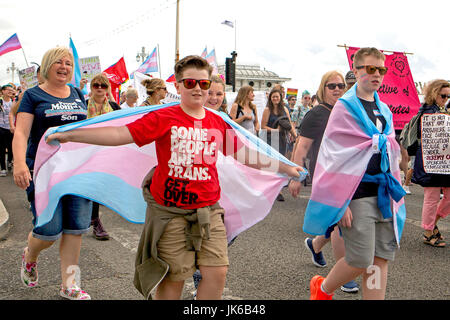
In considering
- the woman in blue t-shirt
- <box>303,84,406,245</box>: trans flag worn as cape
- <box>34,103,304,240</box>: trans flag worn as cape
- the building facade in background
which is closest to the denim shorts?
the woman in blue t-shirt

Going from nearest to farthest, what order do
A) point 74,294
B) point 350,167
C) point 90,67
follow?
1. point 350,167
2. point 74,294
3. point 90,67

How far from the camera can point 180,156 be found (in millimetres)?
2525

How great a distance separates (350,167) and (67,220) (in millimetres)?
2168

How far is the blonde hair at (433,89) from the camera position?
17.3 ft

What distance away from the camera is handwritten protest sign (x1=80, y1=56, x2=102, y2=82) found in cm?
1235

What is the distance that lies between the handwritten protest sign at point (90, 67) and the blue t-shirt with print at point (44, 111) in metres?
9.37

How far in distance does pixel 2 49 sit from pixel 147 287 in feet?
43.5

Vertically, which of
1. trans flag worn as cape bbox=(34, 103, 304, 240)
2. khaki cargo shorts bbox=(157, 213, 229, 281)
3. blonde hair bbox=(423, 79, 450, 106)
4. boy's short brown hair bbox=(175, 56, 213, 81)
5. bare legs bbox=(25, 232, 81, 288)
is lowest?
bare legs bbox=(25, 232, 81, 288)

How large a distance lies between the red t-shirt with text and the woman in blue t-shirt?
1.10 m

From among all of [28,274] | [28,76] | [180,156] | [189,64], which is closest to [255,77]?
[28,76]

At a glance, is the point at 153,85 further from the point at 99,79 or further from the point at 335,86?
the point at 335,86

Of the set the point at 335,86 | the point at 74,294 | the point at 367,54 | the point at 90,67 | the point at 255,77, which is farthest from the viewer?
the point at 255,77

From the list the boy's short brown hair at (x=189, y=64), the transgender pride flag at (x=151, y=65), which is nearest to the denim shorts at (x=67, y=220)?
the boy's short brown hair at (x=189, y=64)

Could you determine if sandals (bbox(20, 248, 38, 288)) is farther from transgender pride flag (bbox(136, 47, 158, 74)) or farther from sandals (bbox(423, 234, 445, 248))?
transgender pride flag (bbox(136, 47, 158, 74))
